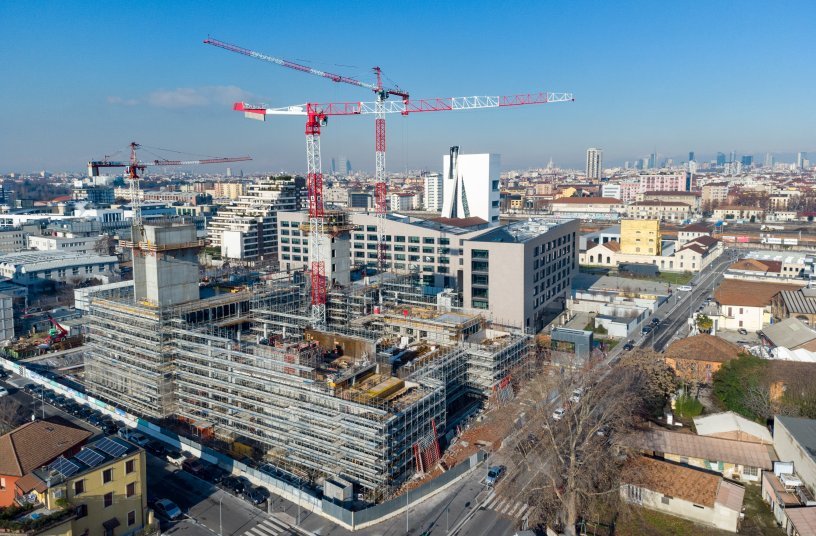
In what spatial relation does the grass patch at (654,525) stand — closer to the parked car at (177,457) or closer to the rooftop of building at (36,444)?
Result: the parked car at (177,457)

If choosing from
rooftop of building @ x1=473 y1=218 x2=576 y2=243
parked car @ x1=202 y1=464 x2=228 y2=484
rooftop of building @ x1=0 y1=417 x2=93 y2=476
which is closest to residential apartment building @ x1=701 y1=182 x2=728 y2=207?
rooftop of building @ x1=473 y1=218 x2=576 y2=243

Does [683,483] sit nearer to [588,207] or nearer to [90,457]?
[90,457]

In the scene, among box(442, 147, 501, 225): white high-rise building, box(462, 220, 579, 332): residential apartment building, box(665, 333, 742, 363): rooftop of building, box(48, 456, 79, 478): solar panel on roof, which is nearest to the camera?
box(48, 456, 79, 478): solar panel on roof

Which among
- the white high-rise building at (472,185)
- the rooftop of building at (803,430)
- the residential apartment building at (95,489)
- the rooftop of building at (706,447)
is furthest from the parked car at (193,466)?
the white high-rise building at (472,185)

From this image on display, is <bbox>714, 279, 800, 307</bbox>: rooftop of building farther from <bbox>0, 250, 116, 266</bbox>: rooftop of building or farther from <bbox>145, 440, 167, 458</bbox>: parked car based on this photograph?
<bbox>0, 250, 116, 266</bbox>: rooftop of building

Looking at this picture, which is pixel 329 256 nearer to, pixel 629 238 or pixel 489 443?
pixel 489 443

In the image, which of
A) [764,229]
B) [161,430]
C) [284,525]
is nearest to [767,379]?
[284,525]
